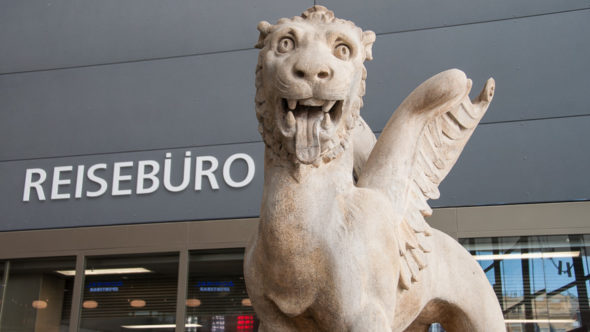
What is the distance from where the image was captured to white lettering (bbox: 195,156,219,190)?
6324 mm

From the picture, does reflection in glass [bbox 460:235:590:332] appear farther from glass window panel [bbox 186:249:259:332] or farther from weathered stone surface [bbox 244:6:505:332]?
weathered stone surface [bbox 244:6:505:332]

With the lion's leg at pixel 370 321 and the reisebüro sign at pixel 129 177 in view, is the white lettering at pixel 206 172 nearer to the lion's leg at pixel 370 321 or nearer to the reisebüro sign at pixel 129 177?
the reisebüro sign at pixel 129 177

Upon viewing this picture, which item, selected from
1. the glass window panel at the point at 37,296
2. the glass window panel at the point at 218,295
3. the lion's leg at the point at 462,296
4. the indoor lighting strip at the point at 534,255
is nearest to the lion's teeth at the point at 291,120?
the lion's leg at the point at 462,296

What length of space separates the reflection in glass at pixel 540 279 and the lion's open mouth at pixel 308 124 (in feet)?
13.1

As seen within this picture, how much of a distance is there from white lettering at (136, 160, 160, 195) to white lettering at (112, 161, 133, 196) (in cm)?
11

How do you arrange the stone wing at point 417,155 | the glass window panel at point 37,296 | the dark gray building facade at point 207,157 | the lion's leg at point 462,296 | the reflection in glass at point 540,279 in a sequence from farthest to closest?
the glass window panel at point 37,296 < the dark gray building facade at point 207,157 < the reflection in glass at point 540,279 < the lion's leg at point 462,296 < the stone wing at point 417,155

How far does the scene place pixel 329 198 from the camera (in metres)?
2.24

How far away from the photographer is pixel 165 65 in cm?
691

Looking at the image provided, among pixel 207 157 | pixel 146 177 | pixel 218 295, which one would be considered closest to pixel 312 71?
pixel 207 157

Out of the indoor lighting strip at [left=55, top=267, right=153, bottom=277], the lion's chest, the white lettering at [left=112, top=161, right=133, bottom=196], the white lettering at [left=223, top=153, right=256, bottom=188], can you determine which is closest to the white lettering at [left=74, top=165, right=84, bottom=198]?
the white lettering at [left=112, top=161, right=133, bottom=196]

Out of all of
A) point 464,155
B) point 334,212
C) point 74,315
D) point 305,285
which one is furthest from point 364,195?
point 74,315

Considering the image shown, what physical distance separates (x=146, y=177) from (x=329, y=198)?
4556 millimetres

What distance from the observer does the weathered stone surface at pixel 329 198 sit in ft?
7.01

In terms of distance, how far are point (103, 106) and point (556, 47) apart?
→ 4.79m
